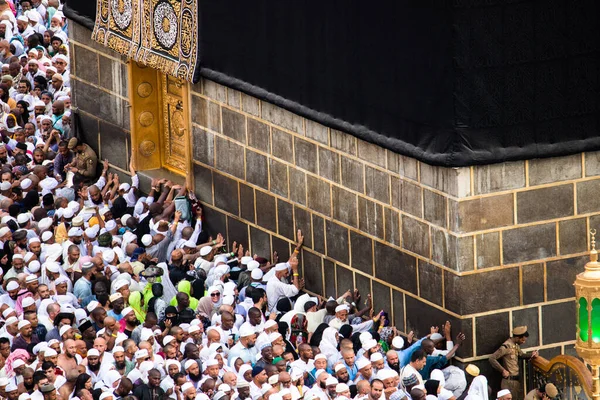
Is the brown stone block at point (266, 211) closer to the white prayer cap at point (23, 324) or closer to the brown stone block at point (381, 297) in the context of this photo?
the brown stone block at point (381, 297)

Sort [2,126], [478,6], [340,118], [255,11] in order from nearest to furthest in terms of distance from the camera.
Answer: [478,6]
[340,118]
[255,11]
[2,126]

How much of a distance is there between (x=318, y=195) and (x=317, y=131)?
2.59ft

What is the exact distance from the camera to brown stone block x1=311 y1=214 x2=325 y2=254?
22.5 m

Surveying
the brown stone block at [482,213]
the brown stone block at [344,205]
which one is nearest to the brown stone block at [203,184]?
the brown stone block at [344,205]

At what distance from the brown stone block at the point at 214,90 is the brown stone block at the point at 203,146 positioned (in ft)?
1.82

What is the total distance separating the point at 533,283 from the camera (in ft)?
67.1

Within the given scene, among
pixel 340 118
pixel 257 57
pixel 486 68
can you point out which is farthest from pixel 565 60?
pixel 257 57

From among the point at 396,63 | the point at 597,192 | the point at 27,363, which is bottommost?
the point at 27,363

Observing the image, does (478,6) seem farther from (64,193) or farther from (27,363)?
(64,193)

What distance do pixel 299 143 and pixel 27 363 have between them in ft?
14.6

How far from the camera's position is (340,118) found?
71.5 ft

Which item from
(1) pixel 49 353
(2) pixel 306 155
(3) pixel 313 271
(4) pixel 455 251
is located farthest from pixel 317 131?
(1) pixel 49 353

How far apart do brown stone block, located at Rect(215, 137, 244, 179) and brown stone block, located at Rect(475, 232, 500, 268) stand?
194 inches

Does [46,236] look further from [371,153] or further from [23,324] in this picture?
[371,153]
